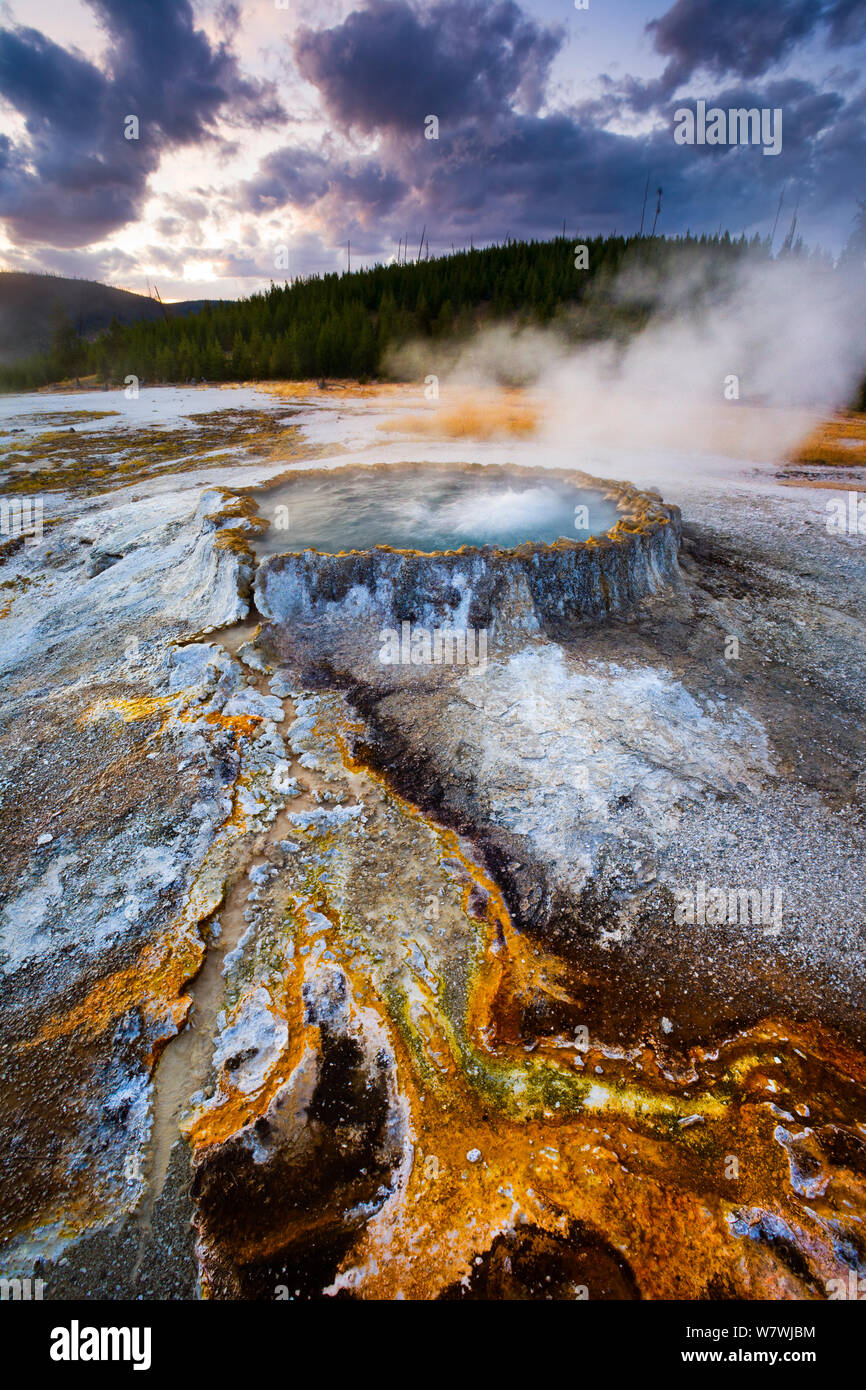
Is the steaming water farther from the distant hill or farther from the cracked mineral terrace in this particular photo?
the distant hill

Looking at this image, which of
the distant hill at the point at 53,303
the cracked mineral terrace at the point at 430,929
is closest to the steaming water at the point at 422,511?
the cracked mineral terrace at the point at 430,929

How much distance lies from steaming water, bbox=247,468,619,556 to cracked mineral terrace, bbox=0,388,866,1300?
0.40m

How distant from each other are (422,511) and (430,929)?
9487 millimetres

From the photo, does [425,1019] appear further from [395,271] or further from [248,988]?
[395,271]

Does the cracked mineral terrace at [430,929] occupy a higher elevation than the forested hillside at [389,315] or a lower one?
lower

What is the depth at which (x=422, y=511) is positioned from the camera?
12500 millimetres

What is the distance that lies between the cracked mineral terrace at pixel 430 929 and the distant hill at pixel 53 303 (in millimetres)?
134284

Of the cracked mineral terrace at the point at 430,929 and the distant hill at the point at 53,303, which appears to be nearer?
the cracked mineral terrace at the point at 430,929

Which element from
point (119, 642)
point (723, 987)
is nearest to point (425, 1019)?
point (723, 987)

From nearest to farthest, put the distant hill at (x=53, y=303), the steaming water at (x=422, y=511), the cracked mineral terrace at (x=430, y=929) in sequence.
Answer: the cracked mineral terrace at (x=430, y=929) < the steaming water at (x=422, y=511) < the distant hill at (x=53, y=303)

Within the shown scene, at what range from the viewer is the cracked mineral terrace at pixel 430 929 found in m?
3.65

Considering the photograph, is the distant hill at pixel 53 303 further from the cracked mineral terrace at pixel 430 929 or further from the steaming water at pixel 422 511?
the cracked mineral terrace at pixel 430 929

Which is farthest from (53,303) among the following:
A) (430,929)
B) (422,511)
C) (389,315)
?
(430,929)

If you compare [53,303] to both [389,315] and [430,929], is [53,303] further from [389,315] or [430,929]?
[430,929]
